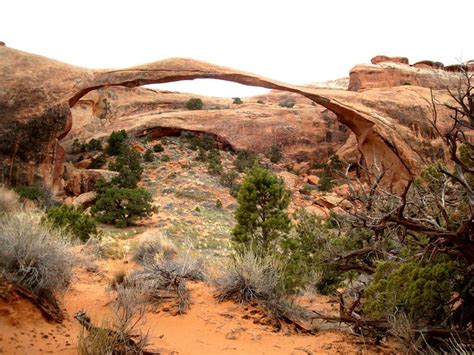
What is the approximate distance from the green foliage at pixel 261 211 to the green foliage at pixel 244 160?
509 inches

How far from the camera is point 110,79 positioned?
52.9 feet

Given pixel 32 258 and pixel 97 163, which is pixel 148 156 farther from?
pixel 32 258

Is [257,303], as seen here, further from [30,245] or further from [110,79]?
[110,79]

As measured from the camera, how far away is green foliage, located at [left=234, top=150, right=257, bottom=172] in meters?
22.1

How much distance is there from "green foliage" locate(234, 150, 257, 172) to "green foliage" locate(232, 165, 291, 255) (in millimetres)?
12928

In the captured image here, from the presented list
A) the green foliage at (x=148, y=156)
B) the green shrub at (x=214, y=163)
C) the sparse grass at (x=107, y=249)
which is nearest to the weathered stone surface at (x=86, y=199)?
the green foliage at (x=148, y=156)

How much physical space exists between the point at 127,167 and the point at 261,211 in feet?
39.6

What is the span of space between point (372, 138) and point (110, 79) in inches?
400

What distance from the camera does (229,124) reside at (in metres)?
25.7

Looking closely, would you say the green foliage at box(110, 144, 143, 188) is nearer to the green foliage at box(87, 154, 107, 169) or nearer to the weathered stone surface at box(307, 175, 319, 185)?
the green foliage at box(87, 154, 107, 169)

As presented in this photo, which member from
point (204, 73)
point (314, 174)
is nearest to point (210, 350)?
point (204, 73)

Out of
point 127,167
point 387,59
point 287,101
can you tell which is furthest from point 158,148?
point 287,101

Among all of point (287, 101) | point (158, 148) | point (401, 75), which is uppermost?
point (401, 75)

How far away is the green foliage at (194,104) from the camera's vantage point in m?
28.7
